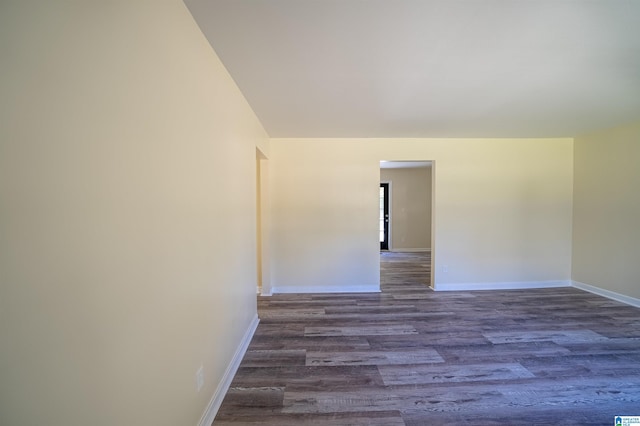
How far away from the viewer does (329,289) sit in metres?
4.05

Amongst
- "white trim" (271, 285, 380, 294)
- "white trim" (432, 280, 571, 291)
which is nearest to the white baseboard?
"white trim" (271, 285, 380, 294)

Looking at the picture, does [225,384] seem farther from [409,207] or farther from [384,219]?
[409,207]

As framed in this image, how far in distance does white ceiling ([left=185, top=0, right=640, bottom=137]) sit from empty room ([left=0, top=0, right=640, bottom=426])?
18 mm

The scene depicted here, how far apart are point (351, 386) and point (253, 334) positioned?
48.0 inches

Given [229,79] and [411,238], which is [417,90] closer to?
[229,79]

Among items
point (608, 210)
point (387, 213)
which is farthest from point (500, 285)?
point (387, 213)

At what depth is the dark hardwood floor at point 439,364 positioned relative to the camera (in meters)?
1.68

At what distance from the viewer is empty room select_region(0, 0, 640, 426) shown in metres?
0.67

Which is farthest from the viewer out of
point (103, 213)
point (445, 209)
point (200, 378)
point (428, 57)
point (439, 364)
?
point (445, 209)

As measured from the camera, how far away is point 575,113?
2.97 m

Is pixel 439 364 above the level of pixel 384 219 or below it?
below

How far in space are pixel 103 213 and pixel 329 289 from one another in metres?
3.57

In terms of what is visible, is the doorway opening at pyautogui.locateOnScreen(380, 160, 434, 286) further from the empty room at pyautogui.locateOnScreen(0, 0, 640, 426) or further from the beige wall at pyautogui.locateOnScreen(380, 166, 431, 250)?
the empty room at pyautogui.locateOnScreen(0, 0, 640, 426)

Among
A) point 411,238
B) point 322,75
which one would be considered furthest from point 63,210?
point 411,238
